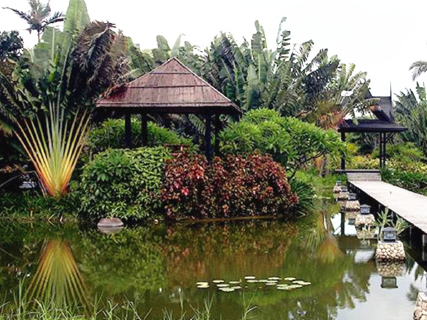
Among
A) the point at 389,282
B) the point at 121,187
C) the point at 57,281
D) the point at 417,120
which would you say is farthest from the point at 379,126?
the point at 57,281

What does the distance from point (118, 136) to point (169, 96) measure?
248 cm

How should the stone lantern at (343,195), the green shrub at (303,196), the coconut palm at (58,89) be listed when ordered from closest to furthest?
the coconut palm at (58,89), the green shrub at (303,196), the stone lantern at (343,195)

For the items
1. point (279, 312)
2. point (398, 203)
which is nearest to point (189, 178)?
point (398, 203)

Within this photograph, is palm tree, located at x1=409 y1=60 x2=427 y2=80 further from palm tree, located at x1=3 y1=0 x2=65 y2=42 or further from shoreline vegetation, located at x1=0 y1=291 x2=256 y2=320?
shoreline vegetation, located at x1=0 y1=291 x2=256 y2=320

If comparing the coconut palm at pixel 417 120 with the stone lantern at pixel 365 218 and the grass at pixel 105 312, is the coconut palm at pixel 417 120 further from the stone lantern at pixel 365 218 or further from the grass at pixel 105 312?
the grass at pixel 105 312

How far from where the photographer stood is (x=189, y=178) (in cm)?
1224

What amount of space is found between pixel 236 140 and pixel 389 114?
1207 centimetres

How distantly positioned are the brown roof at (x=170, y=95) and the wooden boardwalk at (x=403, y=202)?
13.6 feet

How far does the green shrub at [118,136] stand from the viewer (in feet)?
47.5

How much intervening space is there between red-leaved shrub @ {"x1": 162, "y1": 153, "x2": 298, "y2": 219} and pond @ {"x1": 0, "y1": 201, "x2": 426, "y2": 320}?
75 cm

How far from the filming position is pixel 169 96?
12.8 m

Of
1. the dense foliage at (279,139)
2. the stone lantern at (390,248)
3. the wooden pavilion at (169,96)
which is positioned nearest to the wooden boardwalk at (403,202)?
the stone lantern at (390,248)

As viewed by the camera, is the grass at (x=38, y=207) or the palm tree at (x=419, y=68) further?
the palm tree at (x=419, y=68)

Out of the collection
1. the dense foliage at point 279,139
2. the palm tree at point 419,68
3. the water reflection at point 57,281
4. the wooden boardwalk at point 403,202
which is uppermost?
the palm tree at point 419,68
